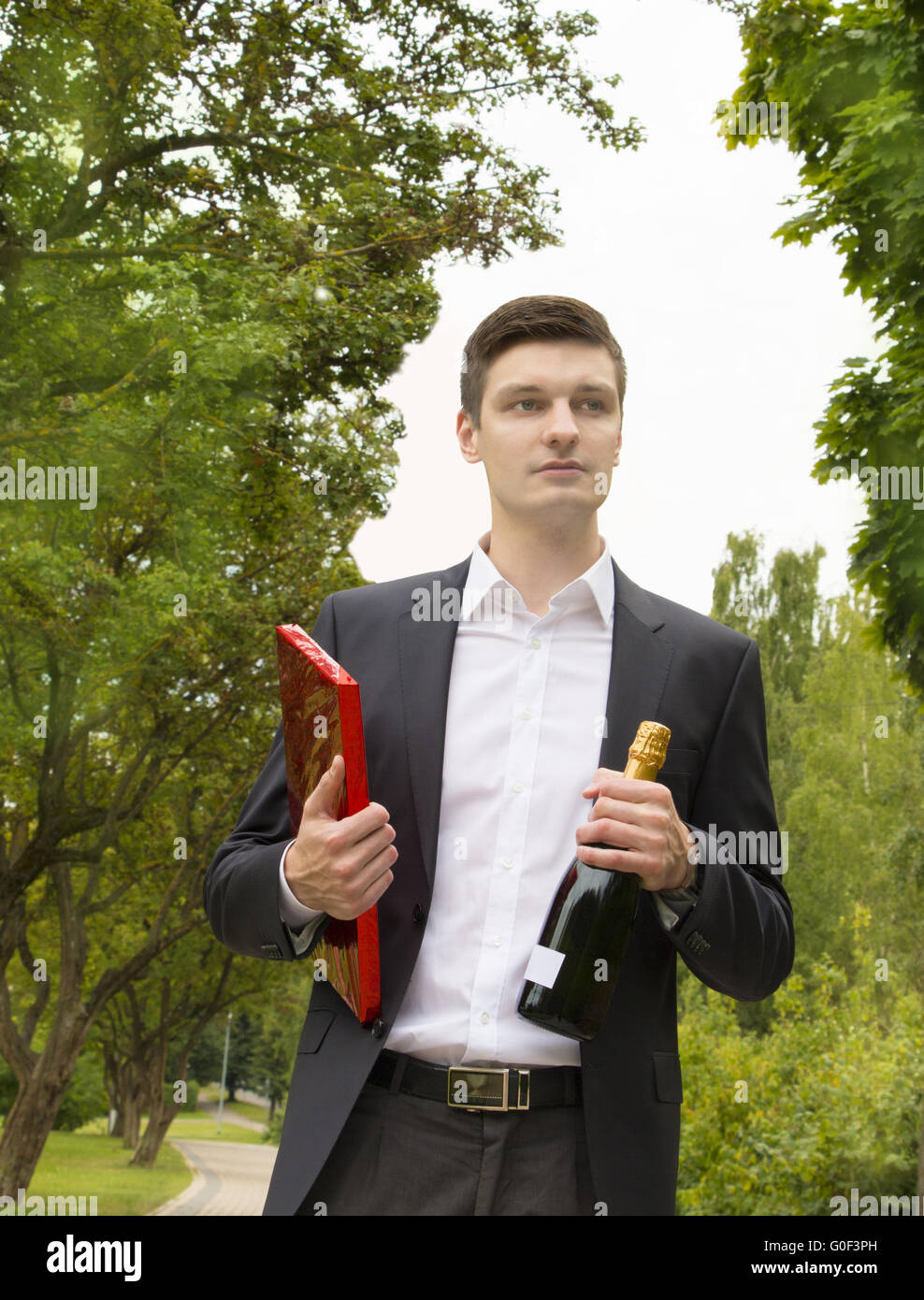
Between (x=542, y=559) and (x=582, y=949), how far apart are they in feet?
3.02

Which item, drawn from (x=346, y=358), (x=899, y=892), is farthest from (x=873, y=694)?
(x=346, y=358)

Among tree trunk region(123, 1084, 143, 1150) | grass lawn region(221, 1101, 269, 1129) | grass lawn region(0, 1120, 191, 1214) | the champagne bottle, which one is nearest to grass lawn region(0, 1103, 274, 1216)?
grass lawn region(0, 1120, 191, 1214)

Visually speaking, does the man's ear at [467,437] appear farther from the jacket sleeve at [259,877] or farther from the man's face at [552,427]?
the jacket sleeve at [259,877]

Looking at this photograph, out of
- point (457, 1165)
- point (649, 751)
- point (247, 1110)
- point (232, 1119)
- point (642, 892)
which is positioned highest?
point (649, 751)

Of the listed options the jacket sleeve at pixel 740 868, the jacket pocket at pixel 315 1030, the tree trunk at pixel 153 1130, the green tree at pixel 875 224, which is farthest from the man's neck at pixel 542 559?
the tree trunk at pixel 153 1130

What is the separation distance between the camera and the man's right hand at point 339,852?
77.7 inches

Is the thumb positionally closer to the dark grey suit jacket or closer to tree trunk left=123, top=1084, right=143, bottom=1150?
the dark grey suit jacket

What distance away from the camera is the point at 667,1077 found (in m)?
2.25

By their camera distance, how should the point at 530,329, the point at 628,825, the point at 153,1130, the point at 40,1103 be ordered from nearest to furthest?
the point at 628,825, the point at 530,329, the point at 40,1103, the point at 153,1130

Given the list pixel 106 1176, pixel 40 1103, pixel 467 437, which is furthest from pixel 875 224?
pixel 106 1176

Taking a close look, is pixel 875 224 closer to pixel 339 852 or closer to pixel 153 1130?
pixel 339 852

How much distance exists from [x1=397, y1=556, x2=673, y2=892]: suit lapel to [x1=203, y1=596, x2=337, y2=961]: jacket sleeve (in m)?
0.24

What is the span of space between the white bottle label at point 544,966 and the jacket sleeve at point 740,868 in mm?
209
